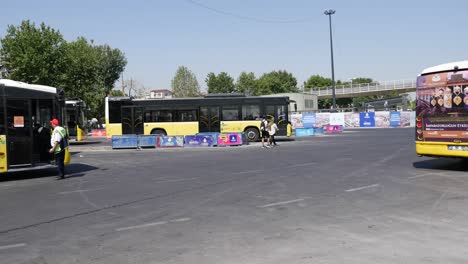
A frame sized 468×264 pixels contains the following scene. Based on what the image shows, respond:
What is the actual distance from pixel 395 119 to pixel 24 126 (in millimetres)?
42550

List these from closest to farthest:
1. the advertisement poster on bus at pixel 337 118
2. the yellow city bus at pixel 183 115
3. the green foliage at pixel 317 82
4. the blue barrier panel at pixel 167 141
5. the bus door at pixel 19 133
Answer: the bus door at pixel 19 133
the blue barrier panel at pixel 167 141
the yellow city bus at pixel 183 115
the advertisement poster on bus at pixel 337 118
the green foliage at pixel 317 82

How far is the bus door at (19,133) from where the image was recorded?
13.6 m

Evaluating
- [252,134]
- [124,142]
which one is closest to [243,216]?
[124,142]

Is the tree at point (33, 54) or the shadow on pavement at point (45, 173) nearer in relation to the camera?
the shadow on pavement at point (45, 173)

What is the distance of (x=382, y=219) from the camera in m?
7.23

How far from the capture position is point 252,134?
30125 millimetres

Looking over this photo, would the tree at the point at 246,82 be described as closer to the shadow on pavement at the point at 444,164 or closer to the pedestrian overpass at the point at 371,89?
the pedestrian overpass at the point at 371,89

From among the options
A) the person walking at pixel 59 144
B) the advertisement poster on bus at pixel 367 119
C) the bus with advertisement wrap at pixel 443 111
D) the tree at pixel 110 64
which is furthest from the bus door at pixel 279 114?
the tree at pixel 110 64

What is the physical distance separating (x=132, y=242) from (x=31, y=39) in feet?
131

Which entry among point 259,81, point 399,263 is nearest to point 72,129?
point 399,263

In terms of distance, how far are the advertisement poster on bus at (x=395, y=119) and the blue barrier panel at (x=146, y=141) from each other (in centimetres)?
3116

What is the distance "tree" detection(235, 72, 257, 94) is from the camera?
10094 centimetres

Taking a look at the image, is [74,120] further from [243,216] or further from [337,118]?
[337,118]

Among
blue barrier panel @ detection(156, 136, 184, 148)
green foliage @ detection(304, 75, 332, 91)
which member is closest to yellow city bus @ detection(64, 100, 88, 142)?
blue barrier panel @ detection(156, 136, 184, 148)
